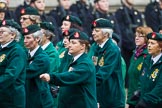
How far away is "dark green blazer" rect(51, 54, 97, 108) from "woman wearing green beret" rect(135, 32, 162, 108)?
710 mm

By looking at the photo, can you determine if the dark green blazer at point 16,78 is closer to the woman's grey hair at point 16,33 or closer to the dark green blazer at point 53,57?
the woman's grey hair at point 16,33

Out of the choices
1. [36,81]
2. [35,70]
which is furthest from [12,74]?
[36,81]

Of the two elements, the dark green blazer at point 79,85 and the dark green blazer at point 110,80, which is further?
the dark green blazer at point 110,80

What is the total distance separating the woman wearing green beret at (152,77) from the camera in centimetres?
996

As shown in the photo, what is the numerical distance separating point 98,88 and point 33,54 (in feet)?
4.19

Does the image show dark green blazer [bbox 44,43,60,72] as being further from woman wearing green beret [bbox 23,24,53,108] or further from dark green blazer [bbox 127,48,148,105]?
dark green blazer [bbox 127,48,148,105]

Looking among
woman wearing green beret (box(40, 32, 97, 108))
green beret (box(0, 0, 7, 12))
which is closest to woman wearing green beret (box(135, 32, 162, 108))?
woman wearing green beret (box(40, 32, 97, 108))

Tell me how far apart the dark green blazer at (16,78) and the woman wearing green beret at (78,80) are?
52 centimetres

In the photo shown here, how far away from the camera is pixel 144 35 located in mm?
12156

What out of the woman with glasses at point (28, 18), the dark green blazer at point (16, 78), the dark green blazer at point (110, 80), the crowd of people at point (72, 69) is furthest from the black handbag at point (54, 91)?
the dark green blazer at point (16, 78)

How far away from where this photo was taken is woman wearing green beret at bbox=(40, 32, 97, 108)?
953cm

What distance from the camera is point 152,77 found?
1018 centimetres

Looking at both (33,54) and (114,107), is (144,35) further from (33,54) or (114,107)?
(33,54)

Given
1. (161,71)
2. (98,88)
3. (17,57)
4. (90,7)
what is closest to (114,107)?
(98,88)
